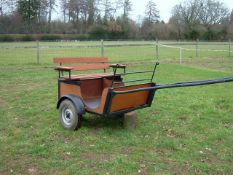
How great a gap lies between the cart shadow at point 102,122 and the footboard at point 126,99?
45cm

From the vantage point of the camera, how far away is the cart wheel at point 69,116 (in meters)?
5.05

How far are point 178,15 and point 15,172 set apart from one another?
222 ft

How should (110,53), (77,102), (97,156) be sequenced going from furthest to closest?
1. (110,53)
2. (77,102)
3. (97,156)

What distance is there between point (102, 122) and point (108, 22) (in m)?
63.5

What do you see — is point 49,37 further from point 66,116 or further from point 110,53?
point 66,116

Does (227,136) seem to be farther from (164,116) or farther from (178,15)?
(178,15)

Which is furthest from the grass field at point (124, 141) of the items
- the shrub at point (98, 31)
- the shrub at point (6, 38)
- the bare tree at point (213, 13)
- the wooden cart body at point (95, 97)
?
the bare tree at point (213, 13)

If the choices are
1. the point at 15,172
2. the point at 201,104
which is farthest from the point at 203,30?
the point at 15,172

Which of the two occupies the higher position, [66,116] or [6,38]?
[6,38]

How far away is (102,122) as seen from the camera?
18.5 feet

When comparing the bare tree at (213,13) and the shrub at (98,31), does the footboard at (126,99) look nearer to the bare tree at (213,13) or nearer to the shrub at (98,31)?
the shrub at (98,31)

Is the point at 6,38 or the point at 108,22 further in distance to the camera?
the point at 108,22

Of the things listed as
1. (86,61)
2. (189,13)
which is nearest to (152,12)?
(189,13)

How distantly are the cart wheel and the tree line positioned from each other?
5376 centimetres
